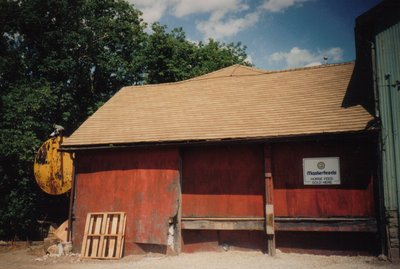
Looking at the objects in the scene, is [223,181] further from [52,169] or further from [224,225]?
[52,169]

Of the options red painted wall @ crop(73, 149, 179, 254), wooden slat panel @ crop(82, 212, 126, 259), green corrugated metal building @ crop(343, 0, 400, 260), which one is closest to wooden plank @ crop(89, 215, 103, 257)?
wooden slat panel @ crop(82, 212, 126, 259)

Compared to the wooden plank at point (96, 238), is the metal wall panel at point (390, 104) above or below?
above

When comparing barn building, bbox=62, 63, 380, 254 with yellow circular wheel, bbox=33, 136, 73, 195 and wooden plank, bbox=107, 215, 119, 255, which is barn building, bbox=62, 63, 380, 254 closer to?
wooden plank, bbox=107, 215, 119, 255

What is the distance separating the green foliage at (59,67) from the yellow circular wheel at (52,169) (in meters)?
1.42

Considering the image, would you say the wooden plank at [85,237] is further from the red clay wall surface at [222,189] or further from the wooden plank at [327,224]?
the wooden plank at [327,224]

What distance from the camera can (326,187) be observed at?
915cm

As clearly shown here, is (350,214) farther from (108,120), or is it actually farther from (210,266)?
(108,120)

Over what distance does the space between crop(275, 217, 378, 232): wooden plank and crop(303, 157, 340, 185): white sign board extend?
3.54ft

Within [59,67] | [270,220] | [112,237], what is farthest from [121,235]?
[59,67]

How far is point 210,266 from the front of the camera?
826cm

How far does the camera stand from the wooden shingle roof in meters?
9.72

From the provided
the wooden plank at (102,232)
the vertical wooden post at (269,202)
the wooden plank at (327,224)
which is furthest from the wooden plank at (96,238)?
the wooden plank at (327,224)

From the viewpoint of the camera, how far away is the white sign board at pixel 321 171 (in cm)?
908

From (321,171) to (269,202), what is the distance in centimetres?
181
